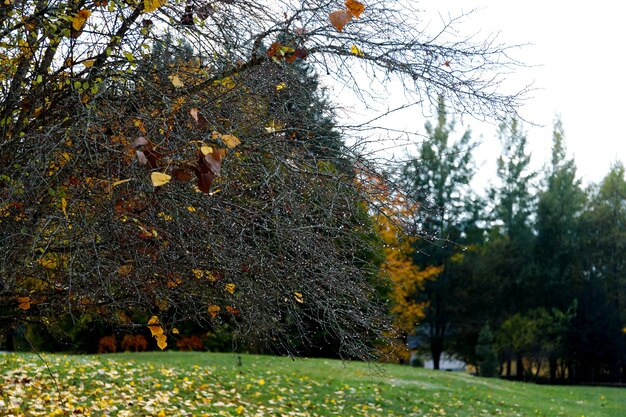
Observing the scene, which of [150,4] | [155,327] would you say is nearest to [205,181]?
[150,4]

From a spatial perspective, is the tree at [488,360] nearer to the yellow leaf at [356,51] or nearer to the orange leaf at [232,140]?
the yellow leaf at [356,51]

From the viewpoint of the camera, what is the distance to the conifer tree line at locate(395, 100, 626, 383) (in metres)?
27.5

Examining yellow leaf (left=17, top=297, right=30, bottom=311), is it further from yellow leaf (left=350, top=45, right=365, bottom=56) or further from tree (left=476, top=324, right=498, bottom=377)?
tree (left=476, top=324, right=498, bottom=377)

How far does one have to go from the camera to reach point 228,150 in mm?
3963

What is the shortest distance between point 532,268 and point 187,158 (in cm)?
2609

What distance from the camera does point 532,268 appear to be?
28172 mm

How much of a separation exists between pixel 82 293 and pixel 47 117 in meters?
1.03

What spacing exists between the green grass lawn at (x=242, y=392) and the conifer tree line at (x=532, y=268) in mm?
12344

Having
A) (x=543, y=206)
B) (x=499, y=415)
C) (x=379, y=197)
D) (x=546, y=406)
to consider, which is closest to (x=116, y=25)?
(x=379, y=197)

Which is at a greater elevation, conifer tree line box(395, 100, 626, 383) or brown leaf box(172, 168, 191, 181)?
conifer tree line box(395, 100, 626, 383)

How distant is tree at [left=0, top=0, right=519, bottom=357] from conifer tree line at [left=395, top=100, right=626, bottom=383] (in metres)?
22.0

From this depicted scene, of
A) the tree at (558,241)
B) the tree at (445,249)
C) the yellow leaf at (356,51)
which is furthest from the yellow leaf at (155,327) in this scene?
the tree at (558,241)

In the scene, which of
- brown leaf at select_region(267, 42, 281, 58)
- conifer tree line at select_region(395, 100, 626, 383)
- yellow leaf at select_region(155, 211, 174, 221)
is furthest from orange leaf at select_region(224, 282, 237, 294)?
conifer tree line at select_region(395, 100, 626, 383)

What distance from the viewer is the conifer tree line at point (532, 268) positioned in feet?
90.1
